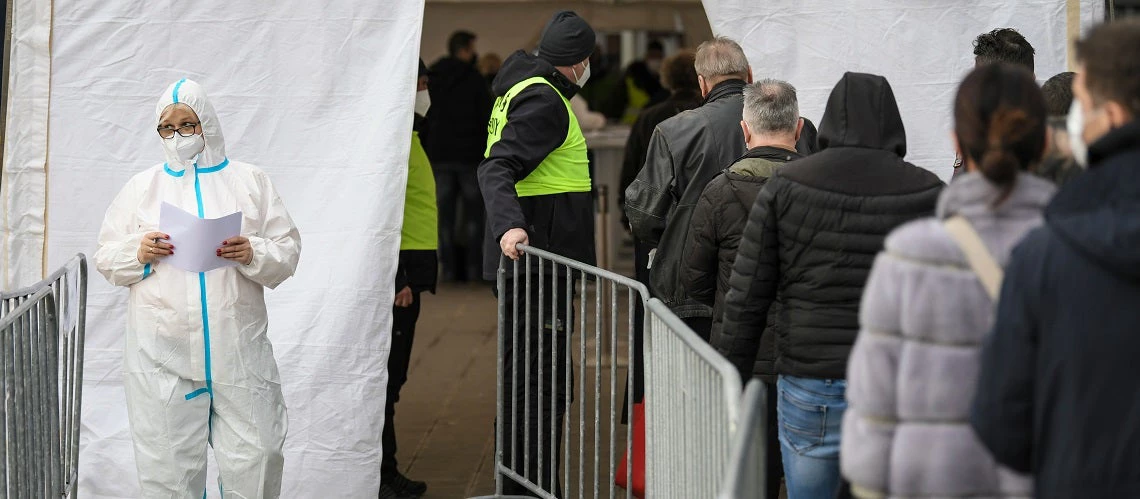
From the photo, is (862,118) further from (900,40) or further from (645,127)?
(645,127)

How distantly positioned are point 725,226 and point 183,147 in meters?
1.83

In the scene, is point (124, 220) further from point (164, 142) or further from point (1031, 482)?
point (1031, 482)

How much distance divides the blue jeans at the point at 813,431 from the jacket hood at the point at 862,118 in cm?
64

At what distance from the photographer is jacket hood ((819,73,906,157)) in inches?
155

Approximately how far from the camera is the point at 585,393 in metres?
6.38

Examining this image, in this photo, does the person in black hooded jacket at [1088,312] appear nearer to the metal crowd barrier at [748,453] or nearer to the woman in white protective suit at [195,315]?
the metal crowd barrier at [748,453]

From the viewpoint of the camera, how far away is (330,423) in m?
5.95

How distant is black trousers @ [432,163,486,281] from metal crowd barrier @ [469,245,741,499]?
3.63m

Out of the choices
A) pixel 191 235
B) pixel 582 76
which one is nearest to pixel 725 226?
pixel 582 76

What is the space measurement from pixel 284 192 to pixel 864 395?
3.58 metres

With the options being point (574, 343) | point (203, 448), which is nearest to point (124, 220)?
point (203, 448)

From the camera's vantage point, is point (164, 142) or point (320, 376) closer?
point (164, 142)

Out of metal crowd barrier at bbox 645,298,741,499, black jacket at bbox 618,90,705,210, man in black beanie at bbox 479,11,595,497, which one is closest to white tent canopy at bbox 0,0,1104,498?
man in black beanie at bbox 479,11,595,497

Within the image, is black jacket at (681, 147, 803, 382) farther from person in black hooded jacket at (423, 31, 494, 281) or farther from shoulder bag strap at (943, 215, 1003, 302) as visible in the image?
person in black hooded jacket at (423, 31, 494, 281)
